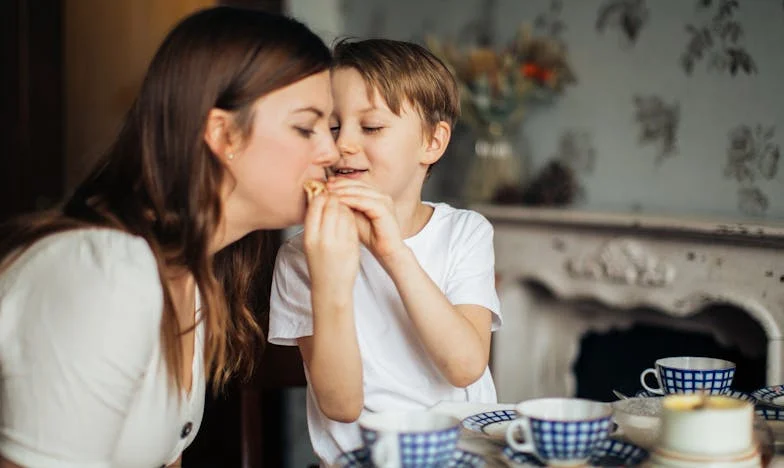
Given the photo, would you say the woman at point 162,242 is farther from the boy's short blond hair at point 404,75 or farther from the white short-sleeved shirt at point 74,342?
the boy's short blond hair at point 404,75

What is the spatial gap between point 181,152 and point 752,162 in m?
1.81

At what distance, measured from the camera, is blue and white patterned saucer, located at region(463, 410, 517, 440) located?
3.71 ft

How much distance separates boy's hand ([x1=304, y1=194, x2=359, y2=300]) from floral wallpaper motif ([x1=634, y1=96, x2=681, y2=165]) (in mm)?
1617

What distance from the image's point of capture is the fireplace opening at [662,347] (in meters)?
2.52

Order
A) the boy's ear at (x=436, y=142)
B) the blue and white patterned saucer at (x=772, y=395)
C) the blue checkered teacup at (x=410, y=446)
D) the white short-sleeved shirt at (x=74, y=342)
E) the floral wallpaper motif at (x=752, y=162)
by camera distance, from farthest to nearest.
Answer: the floral wallpaper motif at (x=752, y=162) → the boy's ear at (x=436, y=142) → the blue and white patterned saucer at (x=772, y=395) → the white short-sleeved shirt at (x=74, y=342) → the blue checkered teacup at (x=410, y=446)

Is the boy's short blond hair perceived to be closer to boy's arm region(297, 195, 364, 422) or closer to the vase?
boy's arm region(297, 195, 364, 422)

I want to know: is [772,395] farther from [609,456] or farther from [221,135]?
[221,135]

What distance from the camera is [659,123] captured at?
2.67 meters

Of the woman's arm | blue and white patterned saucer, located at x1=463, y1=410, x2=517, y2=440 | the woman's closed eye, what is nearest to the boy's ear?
the woman's closed eye

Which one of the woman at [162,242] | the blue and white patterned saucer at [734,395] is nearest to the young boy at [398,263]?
the woman at [162,242]

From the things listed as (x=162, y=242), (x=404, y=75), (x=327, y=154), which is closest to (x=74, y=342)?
(x=162, y=242)

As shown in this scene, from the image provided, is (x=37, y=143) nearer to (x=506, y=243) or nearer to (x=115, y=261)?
(x=506, y=243)

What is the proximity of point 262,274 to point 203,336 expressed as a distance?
0.95ft

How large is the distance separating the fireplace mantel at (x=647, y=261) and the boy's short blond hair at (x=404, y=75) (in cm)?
106
